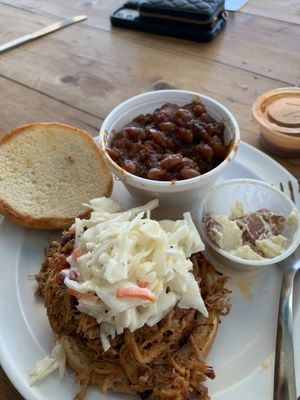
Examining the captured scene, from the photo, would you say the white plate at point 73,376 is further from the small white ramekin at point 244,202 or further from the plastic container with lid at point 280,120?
the plastic container with lid at point 280,120

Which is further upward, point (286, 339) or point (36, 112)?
point (36, 112)

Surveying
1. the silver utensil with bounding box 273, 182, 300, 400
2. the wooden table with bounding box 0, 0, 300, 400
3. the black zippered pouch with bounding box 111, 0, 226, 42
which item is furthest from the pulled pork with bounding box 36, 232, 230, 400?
the black zippered pouch with bounding box 111, 0, 226, 42

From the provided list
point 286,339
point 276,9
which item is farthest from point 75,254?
point 276,9

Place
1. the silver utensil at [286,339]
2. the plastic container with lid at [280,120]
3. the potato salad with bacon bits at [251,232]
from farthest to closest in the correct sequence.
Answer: the plastic container with lid at [280,120] < the potato salad with bacon bits at [251,232] < the silver utensil at [286,339]

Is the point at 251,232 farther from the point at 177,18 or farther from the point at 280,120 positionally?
the point at 177,18

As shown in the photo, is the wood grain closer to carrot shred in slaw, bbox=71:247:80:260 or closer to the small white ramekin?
the small white ramekin

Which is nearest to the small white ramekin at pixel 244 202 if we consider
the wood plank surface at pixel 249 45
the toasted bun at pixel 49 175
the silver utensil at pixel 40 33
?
the toasted bun at pixel 49 175

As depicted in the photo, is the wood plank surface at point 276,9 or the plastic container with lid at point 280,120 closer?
the plastic container with lid at point 280,120
